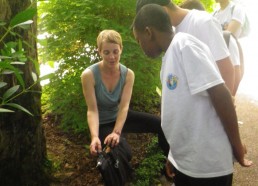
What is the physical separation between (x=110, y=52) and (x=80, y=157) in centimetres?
147

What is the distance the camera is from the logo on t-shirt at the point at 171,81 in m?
1.73

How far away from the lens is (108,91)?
310 centimetres

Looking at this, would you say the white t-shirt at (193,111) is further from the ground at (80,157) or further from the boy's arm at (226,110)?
the ground at (80,157)

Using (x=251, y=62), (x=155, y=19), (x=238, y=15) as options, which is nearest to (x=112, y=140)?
(x=155, y=19)

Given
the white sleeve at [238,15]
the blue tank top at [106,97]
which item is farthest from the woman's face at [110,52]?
the white sleeve at [238,15]

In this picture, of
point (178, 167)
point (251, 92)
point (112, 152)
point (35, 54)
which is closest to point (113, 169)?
point (112, 152)

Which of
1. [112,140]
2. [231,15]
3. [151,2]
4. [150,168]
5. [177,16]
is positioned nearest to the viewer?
[151,2]

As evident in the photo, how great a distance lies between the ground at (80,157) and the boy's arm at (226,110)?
6.39 ft

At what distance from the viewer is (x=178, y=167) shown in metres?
1.93

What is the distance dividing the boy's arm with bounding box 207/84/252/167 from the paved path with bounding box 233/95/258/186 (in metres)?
2.11

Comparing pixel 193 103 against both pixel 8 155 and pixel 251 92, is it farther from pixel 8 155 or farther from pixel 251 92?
pixel 251 92

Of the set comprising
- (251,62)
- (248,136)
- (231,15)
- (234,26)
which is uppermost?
(231,15)

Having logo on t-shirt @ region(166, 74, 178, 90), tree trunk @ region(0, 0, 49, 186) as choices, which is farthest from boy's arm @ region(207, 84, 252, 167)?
tree trunk @ region(0, 0, 49, 186)

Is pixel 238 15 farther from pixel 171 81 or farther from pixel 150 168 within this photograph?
pixel 171 81
